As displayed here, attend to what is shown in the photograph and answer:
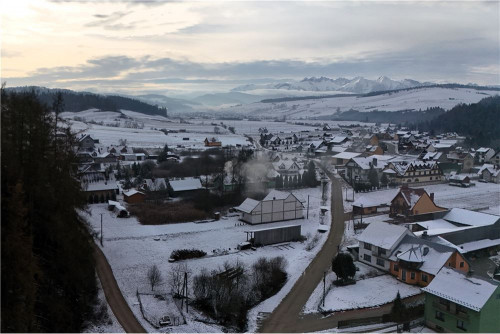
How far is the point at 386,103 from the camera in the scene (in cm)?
Answer: 12925

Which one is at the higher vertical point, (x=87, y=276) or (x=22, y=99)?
(x=22, y=99)

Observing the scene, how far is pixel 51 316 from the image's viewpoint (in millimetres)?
8312

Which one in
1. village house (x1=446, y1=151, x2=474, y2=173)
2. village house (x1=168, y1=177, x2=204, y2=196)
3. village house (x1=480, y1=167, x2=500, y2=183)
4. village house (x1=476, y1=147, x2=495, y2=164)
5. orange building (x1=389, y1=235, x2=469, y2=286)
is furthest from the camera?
village house (x1=476, y1=147, x2=495, y2=164)

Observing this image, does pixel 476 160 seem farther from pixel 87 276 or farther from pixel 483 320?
pixel 87 276

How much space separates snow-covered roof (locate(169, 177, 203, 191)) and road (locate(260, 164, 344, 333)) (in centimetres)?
803

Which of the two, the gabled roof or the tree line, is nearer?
the tree line

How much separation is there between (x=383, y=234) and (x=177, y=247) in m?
6.97

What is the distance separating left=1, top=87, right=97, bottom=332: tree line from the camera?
23.9ft

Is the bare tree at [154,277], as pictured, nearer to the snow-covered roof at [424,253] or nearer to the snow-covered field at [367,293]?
the snow-covered field at [367,293]

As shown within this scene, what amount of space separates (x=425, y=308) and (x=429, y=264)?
98.5 inches

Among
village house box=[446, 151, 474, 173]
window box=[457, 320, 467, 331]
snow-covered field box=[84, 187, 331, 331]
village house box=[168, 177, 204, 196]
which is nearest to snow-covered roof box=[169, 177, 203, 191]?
village house box=[168, 177, 204, 196]

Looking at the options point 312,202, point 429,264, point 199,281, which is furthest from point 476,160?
point 199,281

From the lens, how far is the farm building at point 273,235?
15.8 meters

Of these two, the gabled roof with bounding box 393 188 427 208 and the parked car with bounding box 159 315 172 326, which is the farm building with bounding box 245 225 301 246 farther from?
the parked car with bounding box 159 315 172 326
